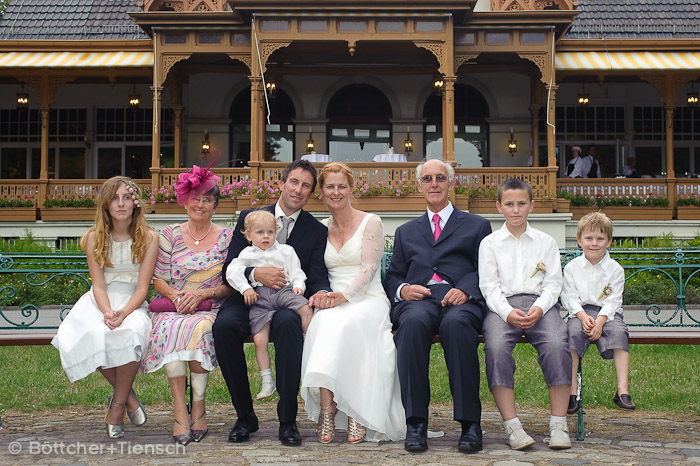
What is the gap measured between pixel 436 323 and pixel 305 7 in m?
12.3

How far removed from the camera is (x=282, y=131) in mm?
20750

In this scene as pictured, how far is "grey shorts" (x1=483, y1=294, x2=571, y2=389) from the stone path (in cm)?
46

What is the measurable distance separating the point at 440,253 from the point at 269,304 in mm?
1320

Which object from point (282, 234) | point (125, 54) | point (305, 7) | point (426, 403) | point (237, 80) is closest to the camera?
point (426, 403)

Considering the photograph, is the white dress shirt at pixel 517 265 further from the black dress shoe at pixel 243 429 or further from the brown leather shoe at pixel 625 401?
the black dress shoe at pixel 243 429

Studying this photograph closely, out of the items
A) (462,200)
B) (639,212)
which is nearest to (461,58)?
(462,200)

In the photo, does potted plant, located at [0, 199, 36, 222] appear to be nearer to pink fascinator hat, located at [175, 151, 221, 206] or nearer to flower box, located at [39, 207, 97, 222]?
flower box, located at [39, 207, 97, 222]

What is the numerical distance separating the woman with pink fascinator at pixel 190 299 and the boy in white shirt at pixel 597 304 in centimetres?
254

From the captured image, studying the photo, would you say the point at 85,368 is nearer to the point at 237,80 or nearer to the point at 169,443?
the point at 169,443

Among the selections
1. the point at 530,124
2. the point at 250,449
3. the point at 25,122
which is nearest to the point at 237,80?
the point at 25,122

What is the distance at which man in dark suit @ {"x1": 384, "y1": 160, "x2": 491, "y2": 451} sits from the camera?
488 cm

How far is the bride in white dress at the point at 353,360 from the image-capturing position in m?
5.00

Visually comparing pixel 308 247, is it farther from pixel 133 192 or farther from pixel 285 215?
pixel 133 192

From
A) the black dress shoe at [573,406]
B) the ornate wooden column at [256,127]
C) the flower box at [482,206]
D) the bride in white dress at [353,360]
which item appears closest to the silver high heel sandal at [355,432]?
the bride in white dress at [353,360]
